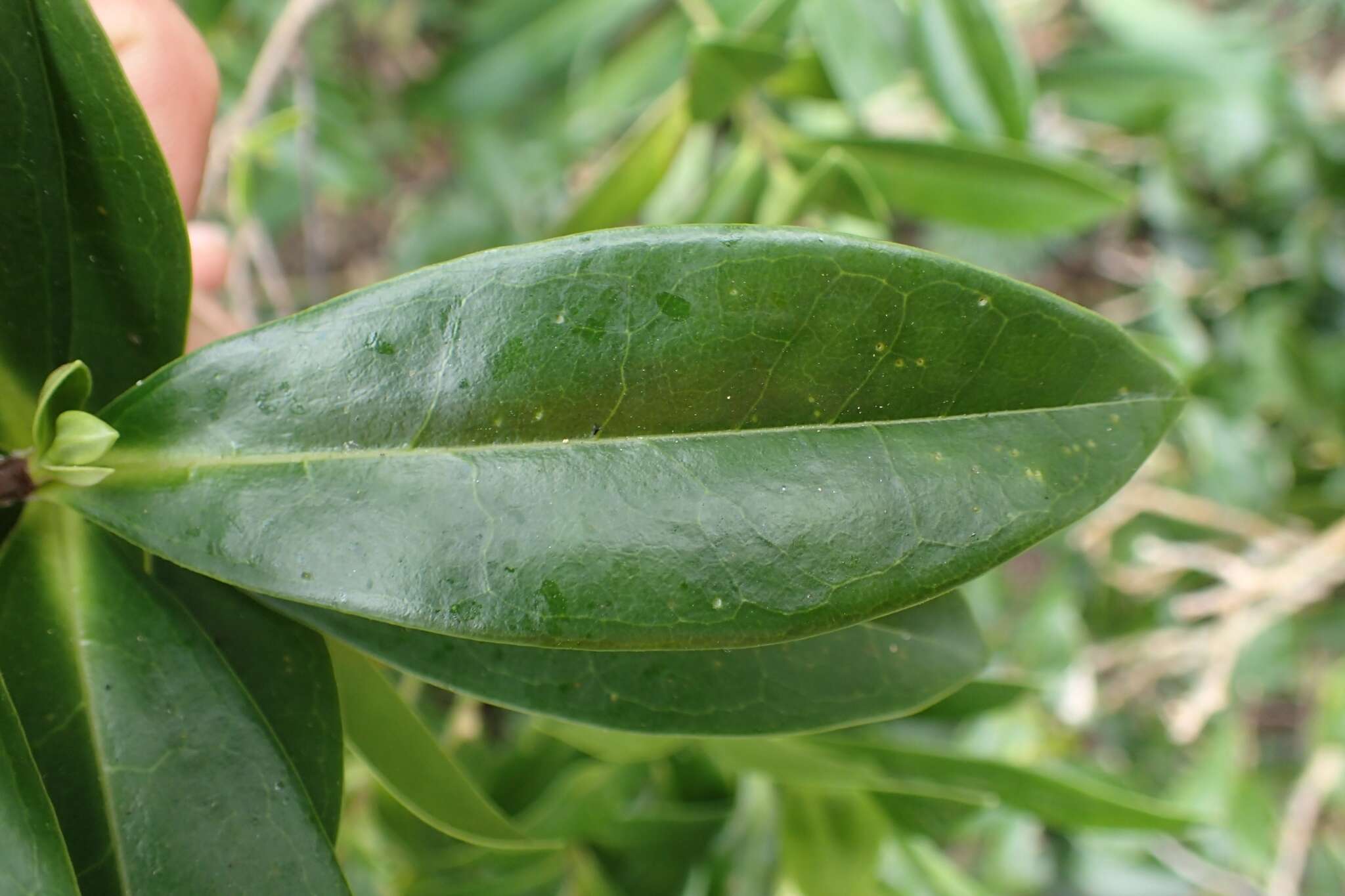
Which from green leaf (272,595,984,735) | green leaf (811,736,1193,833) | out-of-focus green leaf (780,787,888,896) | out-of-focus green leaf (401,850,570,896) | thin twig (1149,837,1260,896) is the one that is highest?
green leaf (272,595,984,735)

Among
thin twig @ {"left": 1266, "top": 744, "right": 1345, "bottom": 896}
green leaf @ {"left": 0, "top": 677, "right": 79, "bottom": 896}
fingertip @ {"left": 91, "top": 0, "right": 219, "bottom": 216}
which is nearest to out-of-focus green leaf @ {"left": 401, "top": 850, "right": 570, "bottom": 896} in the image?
green leaf @ {"left": 0, "top": 677, "right": 79, "bottom": 896}

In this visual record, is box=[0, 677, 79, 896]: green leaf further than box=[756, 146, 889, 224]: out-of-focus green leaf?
No

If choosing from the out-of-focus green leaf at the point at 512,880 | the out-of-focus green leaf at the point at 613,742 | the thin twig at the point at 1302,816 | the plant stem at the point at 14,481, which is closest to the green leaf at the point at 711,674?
the plant stem at the point at 14,481

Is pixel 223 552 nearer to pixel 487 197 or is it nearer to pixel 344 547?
pixel 344 547

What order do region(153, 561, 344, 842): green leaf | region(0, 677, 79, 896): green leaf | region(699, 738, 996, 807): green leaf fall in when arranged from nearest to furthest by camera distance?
region(0, 677, 79, 896): green leaf
region(153, 561, 344, 842): green leaf
region(699, 738, 996, 807): green leaf

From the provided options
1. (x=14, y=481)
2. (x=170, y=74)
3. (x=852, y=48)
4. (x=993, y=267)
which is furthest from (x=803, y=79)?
(x=14, y=481)

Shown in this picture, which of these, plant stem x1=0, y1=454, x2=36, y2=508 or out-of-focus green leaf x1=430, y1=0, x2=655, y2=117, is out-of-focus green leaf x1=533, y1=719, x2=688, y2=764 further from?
out-of-focus green leaf x1=430, y1=0, x2=655, y2=117
